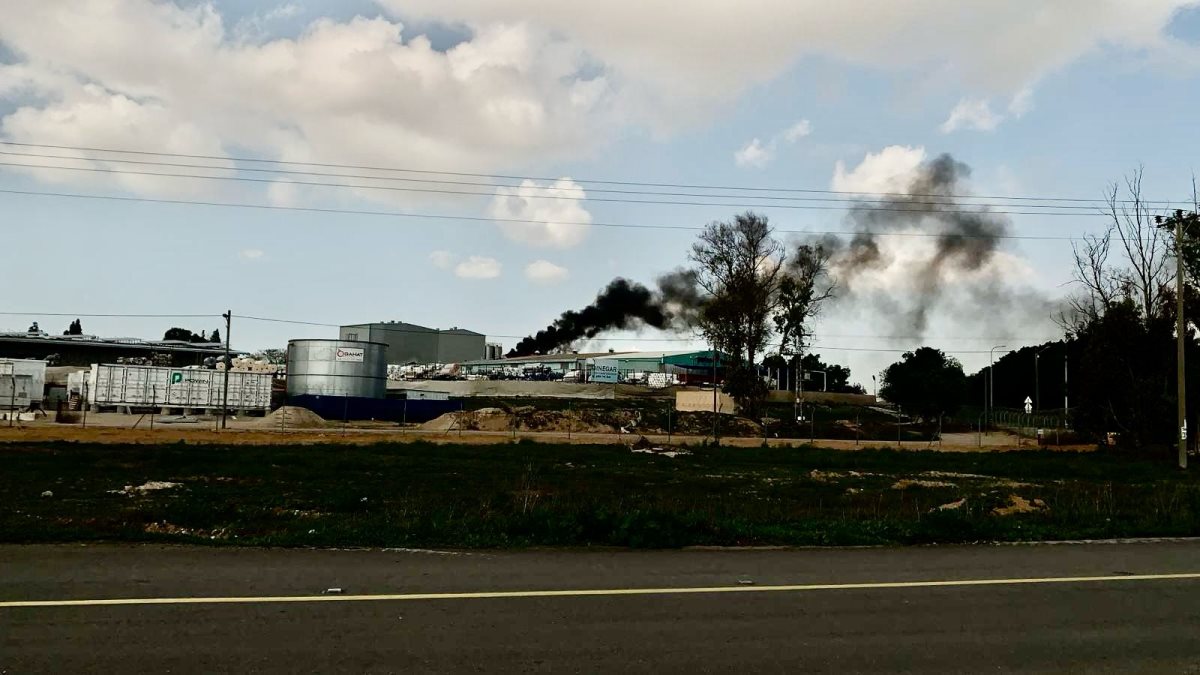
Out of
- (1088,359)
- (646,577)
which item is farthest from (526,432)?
(646,577)

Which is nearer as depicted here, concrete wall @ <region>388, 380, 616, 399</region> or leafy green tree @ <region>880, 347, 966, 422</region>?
leafy green tree @ <region>880, 347, 966, 422</region>

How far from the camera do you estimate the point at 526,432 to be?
51344 millimetres

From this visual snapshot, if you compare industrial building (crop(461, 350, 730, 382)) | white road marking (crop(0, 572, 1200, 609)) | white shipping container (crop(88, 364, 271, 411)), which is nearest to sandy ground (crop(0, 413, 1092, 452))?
white shipping container (crop(88, 364, 271, 411))

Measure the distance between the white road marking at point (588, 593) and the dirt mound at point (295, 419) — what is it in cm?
4375

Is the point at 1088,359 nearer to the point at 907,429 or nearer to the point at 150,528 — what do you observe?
the point at 907,429

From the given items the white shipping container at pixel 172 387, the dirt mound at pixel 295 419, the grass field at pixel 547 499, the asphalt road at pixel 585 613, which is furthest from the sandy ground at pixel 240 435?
the asphalt road at pixel 585 613

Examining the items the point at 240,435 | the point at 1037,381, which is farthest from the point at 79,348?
the point at 1037,381

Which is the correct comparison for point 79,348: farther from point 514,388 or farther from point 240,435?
point 240,435

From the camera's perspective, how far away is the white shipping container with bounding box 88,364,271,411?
53.5 meters

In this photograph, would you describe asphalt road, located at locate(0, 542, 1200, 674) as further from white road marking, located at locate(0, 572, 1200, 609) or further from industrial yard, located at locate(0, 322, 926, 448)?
industrial yard, located at locate(0, 322, 926, 448)

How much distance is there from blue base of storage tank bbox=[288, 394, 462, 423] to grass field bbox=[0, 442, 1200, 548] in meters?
23.9

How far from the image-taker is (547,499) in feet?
53.6

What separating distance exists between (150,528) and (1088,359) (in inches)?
1688

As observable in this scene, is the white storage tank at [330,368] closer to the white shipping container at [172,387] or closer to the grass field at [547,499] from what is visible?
the white shipping container at [172,387]
